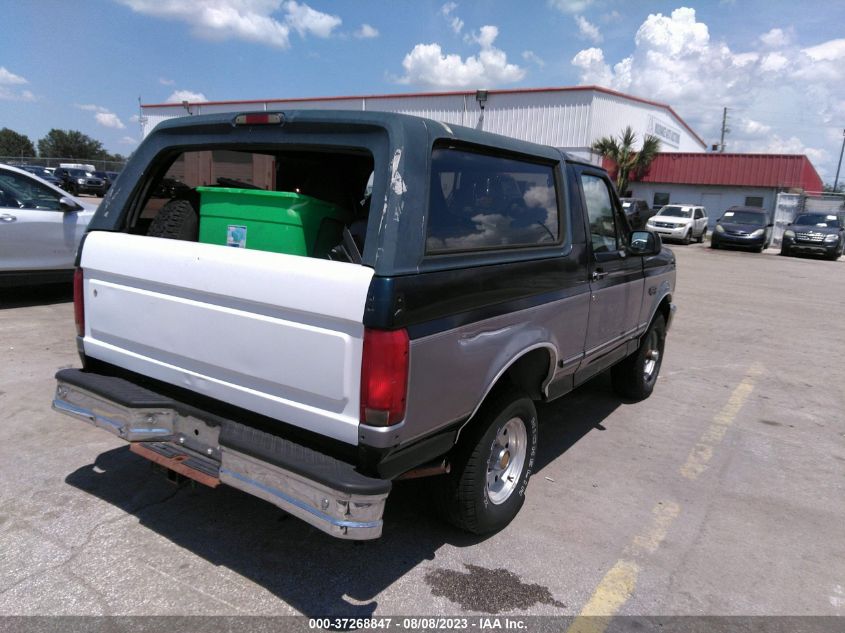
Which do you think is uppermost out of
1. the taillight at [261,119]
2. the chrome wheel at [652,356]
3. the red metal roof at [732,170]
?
the red metal roof at [732,170]

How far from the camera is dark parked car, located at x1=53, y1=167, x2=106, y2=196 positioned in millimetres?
33875

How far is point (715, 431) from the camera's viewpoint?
5.14m

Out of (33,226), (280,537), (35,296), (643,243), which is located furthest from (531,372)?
(35,296)

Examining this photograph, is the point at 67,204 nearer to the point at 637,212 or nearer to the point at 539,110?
the point at 637,212

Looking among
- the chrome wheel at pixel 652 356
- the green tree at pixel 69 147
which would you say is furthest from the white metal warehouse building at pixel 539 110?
the green tree at pixel 69 147

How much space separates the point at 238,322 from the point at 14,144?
103927 millimetres

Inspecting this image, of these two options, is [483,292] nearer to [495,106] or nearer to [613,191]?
[613,191]

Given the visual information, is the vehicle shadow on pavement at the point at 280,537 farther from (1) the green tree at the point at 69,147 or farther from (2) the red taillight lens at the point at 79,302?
(1) the green tree at the point at 69,147

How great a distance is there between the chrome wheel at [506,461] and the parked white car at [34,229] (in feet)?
22.2

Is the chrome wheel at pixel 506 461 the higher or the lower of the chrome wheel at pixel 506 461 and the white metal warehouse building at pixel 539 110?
the lower

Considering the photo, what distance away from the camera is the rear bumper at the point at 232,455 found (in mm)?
2340

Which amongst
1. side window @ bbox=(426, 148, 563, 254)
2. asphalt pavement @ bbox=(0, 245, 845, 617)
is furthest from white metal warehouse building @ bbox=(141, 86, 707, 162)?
side window @ bbox=(426, 148, 563, 254)

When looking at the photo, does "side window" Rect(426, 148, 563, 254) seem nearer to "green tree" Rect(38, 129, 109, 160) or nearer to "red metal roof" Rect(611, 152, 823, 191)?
"red metal roof" Rect(611, 152, 823, 191)

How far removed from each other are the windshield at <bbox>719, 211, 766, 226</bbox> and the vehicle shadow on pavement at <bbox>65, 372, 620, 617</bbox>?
25.0 metres
